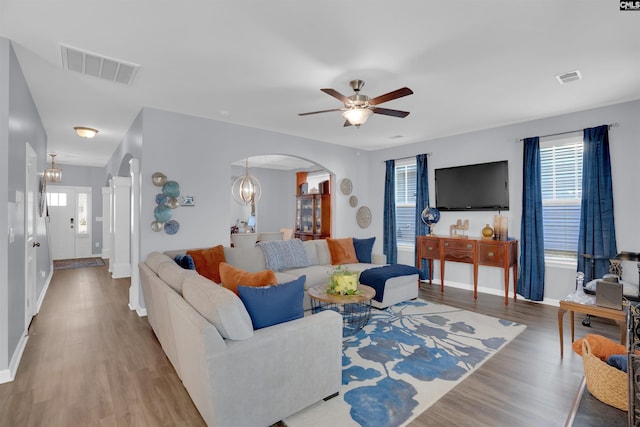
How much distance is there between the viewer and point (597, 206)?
418cm

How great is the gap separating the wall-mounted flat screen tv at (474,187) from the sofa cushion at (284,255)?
2.77 m

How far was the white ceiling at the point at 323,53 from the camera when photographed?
7.38ft

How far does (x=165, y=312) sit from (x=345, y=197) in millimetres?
4715

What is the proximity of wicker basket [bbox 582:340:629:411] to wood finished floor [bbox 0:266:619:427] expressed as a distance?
0.94 m

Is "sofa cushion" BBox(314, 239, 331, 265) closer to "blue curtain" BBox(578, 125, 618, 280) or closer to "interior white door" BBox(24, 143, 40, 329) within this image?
"blue curtain" BBox(578, 125, 618, 280)

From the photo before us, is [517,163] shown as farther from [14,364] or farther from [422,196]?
[14,364]

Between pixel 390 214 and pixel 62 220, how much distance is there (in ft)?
29.5

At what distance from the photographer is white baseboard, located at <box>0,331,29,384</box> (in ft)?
8.46

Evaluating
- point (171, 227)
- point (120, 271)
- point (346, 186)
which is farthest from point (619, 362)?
point (120, 271)

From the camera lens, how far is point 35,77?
3367 mm

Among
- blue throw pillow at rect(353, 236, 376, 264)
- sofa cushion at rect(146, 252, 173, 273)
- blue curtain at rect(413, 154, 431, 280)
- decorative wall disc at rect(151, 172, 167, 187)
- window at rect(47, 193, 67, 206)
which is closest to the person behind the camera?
sofa cushion at rect(146, 252, 173, 273)

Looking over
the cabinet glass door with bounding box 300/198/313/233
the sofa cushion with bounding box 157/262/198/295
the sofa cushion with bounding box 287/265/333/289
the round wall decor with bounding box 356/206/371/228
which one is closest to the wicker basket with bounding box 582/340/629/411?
the sofa cushion with bounding box 157/262/198/295

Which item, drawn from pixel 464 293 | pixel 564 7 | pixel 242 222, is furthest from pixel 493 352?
pixel 242 222

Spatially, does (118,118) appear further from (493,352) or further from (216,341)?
(493,352)
